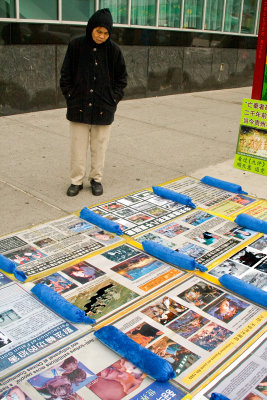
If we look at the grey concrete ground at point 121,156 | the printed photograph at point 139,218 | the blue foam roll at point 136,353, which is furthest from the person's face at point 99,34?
the blue foam roll at point 136,353

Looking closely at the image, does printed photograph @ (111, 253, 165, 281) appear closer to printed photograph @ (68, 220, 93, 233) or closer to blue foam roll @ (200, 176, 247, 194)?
printed photograph @ (68, 220, 93, 233)

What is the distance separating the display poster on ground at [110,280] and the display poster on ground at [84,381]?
1.09ft

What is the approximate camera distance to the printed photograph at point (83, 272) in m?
3.05

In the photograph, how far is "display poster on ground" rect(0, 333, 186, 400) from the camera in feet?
7.08

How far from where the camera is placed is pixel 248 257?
3426 mm

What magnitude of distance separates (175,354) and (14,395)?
0.82m

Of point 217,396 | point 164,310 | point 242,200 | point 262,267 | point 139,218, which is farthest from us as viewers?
point 242,200

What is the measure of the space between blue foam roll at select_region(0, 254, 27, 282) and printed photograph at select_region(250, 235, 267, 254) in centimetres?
174

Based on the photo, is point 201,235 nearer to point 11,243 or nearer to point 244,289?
point 244,289

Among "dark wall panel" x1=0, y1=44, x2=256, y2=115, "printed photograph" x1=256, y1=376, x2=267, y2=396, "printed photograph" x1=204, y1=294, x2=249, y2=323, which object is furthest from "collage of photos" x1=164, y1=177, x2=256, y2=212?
"dark wall panel" x1=0, y1=44, x2=256, y2=115

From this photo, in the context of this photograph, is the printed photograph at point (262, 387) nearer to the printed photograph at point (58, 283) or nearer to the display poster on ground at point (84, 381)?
the display poster on ground at point (84, 381)

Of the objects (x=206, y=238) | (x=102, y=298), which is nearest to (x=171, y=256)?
(x=206, y=238)

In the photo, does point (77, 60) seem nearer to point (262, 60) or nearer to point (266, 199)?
point (262, 60)

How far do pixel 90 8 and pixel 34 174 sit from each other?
180 inches
